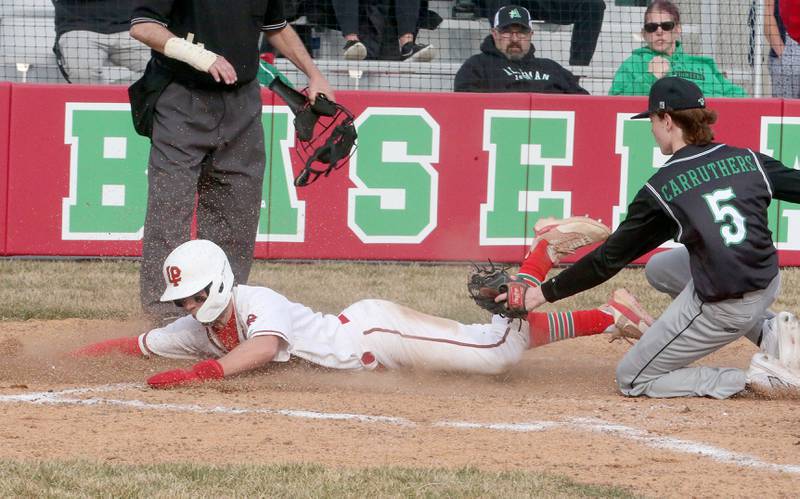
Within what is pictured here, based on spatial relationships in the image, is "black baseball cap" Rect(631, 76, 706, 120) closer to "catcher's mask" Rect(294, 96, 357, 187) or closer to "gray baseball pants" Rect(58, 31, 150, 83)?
"catcher's mask" Rect(294, 96, 357, 187)

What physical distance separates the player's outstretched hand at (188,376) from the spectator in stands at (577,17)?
6861mm

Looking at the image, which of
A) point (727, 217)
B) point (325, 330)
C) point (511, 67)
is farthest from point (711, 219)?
point (511, 67)

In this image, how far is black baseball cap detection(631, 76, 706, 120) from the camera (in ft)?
18.7

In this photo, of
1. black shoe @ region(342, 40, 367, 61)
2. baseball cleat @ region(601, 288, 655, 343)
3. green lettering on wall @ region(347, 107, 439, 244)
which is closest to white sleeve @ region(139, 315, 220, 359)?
baseball cleat @ region(601, 288, 655, 343)

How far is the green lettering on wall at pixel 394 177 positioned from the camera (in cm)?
978

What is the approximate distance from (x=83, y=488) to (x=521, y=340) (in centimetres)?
272

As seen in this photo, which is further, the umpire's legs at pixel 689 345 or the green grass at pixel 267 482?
the umpire's legs at pixel 689 345

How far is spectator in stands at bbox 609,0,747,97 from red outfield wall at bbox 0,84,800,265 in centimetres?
78

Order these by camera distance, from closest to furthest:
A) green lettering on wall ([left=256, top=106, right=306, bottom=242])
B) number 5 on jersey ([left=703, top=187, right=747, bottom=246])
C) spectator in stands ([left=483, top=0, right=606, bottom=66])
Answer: number 5 on jersey ([left=703, top=187, right=747, bottom=246])
green lettering on wall ([left=256, top=106, right=306, bottom=242])
spectator in stands ([left=483, top=0, right=606, bottom=66])

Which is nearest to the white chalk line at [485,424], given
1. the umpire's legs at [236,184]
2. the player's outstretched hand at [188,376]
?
the player's outstretched hand at [188,376]

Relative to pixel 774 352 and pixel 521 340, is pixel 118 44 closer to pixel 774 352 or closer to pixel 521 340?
pixel 521 340

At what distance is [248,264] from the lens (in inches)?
285

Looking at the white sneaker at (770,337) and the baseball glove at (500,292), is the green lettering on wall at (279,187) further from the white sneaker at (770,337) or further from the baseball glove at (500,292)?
the white sneaker at (770,337)

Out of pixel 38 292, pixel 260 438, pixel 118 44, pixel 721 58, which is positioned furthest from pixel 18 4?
pixel 260 438
